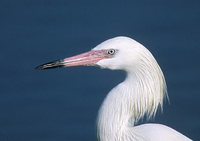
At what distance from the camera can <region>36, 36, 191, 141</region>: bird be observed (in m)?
A: 3.29

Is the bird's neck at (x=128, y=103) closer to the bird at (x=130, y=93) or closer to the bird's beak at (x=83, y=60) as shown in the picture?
the bird at (x=130, y=93)

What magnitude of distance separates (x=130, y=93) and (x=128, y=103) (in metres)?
0.07

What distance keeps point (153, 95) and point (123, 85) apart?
22 centimetres

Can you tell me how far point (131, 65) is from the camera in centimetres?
331

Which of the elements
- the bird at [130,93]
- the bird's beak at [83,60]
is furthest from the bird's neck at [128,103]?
the bird's beak at [83,60]

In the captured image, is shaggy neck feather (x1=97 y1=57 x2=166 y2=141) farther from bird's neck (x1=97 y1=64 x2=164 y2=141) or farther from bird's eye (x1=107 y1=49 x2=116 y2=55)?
bird's eye (x1=107 y1=49 x2=116 y2=55)

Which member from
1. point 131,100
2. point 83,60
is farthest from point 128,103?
point 83,60

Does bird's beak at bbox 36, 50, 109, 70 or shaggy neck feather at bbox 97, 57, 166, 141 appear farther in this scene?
bird's beak at bbox 36, 50, 109, 70

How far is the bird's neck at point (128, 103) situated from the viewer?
10.9 feet

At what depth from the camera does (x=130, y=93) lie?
3312 millimetres

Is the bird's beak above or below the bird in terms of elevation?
above

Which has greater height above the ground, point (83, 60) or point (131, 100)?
point (83, 60)

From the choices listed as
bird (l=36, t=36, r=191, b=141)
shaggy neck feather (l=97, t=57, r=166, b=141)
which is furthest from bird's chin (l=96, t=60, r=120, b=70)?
shaggy neck feather (l=97, t=57, r=166, b=141)

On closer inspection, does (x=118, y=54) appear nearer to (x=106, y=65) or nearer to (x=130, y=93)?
(x=106, y=65)
